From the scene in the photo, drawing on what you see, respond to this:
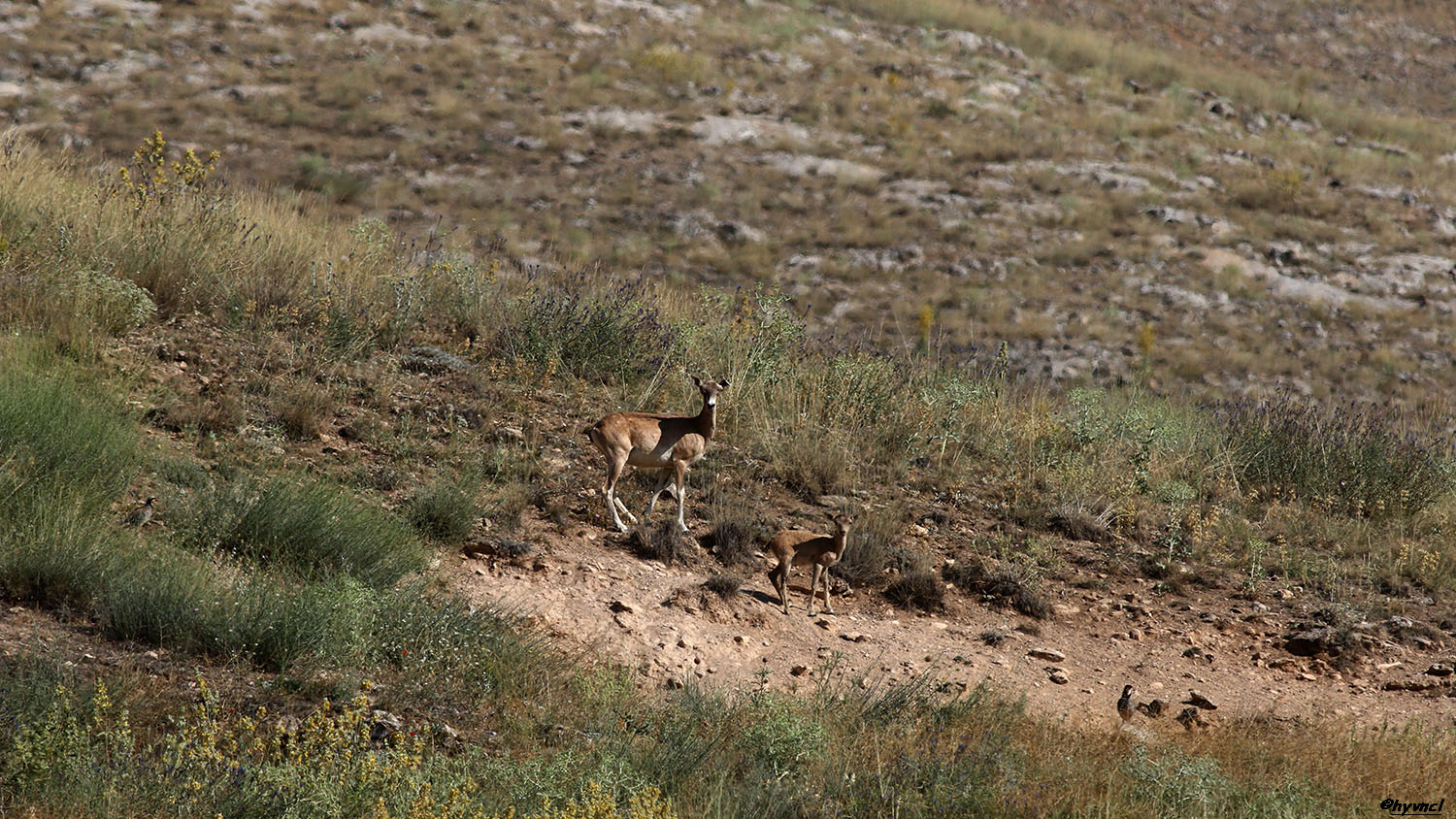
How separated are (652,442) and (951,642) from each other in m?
2.37

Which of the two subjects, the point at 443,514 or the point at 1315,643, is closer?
the point at 443,514

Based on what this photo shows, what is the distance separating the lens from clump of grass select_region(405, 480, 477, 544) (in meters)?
7.07

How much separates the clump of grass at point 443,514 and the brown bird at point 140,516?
4.82ft

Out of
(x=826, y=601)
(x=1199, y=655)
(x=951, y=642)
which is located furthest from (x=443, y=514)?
(x=1199, y=655)

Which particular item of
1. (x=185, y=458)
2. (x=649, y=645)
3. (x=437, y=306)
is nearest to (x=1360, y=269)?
(x=437, y=306)

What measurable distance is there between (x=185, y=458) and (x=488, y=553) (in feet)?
6.47

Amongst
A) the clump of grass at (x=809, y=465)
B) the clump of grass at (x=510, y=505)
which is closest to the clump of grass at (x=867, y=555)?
the clump of grass at (x=809, y=465)

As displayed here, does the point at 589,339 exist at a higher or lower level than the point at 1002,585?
higher

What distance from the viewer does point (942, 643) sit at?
23.5 ft

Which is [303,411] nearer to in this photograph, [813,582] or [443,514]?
[443,514]

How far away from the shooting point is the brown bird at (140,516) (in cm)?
619

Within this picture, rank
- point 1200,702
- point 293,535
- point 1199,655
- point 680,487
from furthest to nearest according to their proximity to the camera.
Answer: point 680,487
point 1199,655
point 1200,702
point 293,535

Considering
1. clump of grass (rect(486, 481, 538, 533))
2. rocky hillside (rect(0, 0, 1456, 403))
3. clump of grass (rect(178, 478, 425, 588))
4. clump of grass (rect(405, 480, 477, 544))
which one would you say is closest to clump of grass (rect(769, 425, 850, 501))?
clump of grass (rect(486, 481, 538, 533))

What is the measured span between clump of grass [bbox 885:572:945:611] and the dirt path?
0.10 metres
